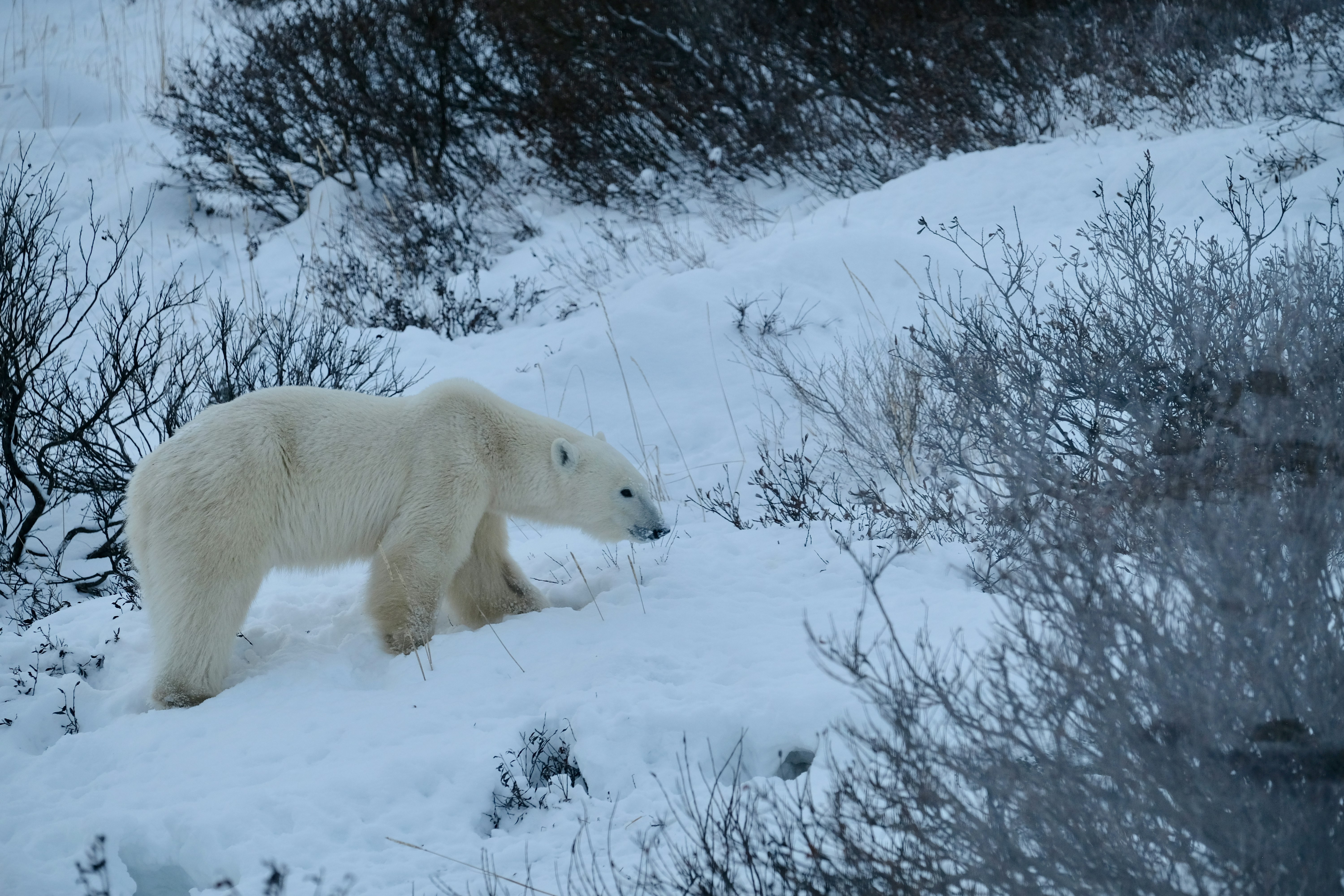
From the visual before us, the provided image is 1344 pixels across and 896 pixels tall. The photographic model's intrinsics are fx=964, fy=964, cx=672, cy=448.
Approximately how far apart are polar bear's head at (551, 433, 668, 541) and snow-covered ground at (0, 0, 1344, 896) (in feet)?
0.55

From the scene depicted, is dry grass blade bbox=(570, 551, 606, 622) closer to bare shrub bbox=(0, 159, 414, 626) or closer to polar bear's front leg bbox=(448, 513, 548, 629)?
polar bear's front leg bbox=(448, 513, 548, 629)

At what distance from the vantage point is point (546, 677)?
296 cm

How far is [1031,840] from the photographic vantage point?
1.50 m

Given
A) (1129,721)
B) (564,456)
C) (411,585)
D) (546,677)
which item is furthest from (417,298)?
(1129,721)

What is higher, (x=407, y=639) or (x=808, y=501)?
(x=808, y=501)

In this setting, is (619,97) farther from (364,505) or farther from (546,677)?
(546,677)

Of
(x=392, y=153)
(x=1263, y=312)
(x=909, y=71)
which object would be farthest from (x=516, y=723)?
(x=392, y=153)

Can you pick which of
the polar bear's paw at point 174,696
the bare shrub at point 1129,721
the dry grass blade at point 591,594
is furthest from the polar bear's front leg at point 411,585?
the bare shrub at point 1129,721

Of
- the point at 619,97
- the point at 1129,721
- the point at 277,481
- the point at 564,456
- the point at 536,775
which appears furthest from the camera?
the point at 619,97

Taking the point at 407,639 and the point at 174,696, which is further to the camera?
the point at 407,639

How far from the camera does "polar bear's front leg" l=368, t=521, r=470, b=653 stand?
3305mm

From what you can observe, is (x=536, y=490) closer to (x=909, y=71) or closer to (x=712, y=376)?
(x=712, y=376)

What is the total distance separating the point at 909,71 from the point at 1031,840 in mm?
9841

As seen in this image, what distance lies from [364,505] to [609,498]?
2.94ft
